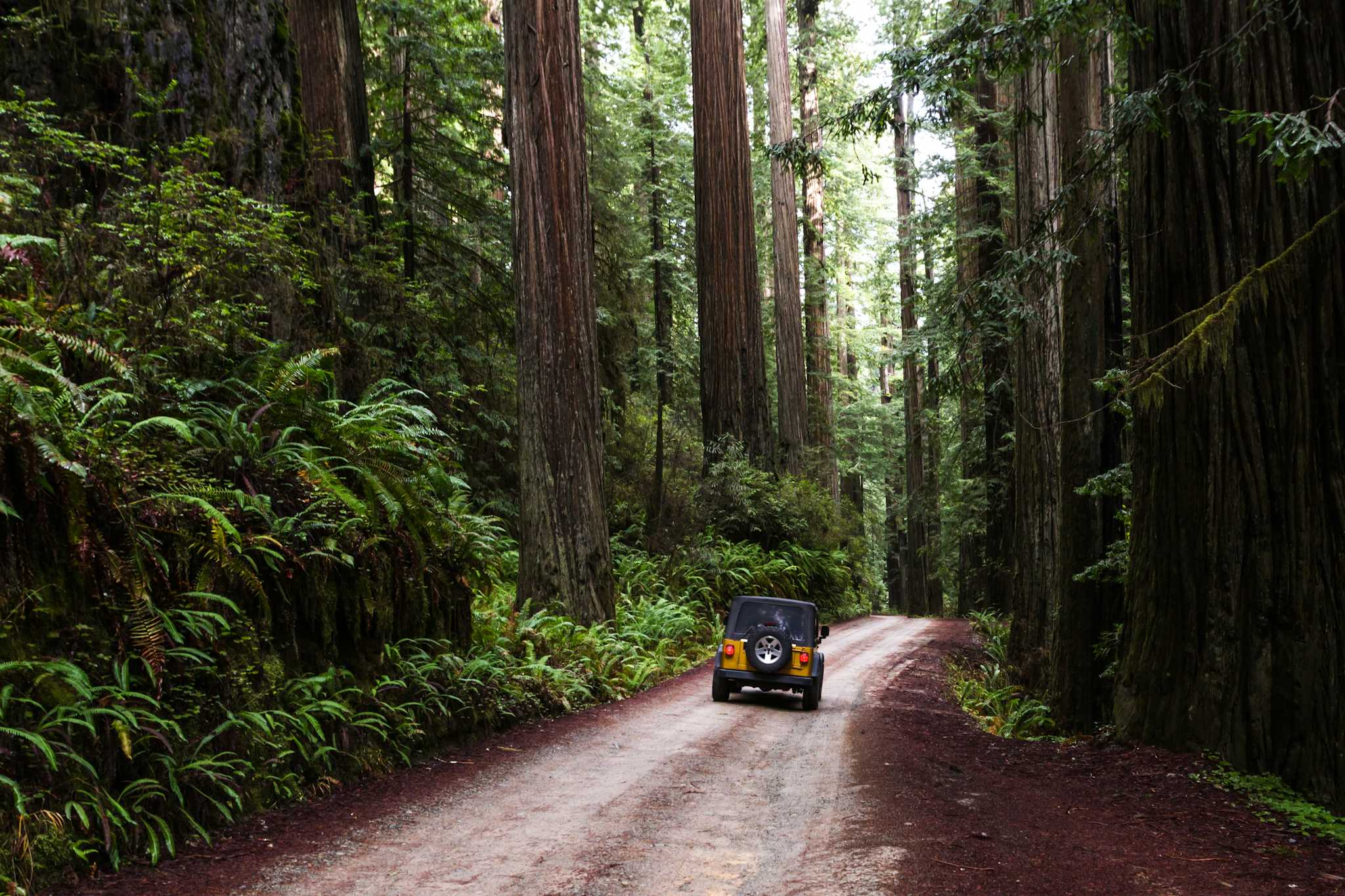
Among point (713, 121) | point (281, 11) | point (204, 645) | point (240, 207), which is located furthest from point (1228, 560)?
point (713, 121)

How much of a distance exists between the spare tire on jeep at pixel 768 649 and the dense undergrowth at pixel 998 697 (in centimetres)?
249

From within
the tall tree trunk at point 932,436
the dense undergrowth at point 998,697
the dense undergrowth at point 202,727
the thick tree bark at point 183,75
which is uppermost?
the thick tree bark at point 183,75

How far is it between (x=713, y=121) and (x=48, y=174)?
15.5 metres

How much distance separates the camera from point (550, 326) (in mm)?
10812

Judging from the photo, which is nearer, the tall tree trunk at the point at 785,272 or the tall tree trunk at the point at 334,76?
the tall tree trunk at the point at 334,76

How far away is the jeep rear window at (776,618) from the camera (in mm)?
10453

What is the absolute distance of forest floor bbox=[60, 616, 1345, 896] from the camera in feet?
13.9

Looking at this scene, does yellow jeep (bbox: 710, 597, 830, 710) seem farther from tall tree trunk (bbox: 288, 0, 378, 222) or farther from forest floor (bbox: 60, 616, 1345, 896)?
tall tree trunk (bbox: 288, 0, 378, 222)

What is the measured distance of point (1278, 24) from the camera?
233 inches

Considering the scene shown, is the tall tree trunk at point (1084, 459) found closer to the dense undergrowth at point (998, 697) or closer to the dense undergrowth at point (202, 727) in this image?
the dense undergrowth at point (998, 697)

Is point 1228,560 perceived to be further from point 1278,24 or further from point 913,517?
point 913,517

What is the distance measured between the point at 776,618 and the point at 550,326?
14.5 ft

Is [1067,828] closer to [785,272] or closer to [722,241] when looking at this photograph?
[722,241]

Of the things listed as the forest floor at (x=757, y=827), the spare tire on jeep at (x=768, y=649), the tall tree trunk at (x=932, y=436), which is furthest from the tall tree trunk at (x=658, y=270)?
the forest floor at (x=757, y=827)
